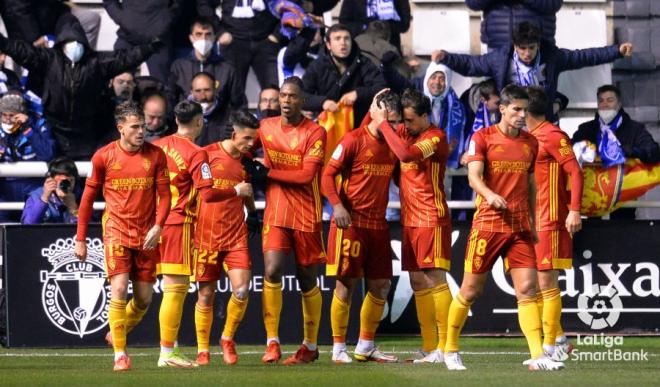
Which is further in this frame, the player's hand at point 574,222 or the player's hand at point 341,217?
the player's hand at point 341,217

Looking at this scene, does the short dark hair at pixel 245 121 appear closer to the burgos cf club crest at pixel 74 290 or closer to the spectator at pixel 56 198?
the spectator at pixel 56 198

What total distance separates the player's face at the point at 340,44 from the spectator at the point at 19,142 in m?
2.97

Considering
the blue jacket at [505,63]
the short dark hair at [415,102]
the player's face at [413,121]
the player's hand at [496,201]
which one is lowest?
the player's hand at [496,201]

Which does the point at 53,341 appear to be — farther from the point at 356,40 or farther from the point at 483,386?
the point at 483,386

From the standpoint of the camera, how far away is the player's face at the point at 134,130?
11.8 m

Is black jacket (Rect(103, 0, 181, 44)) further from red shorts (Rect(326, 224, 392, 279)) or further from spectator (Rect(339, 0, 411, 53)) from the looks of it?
red shorts (Rect(326, 224, 392, 279))

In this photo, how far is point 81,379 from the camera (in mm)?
10938

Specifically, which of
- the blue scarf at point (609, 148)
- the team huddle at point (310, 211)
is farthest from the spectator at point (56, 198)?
the blue scarf at point (609, 148)

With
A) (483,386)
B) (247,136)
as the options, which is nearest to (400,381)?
(483,386)

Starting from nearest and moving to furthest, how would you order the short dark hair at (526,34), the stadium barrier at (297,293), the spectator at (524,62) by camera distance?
the stadium barrier at (297,293) < the short dark hair at (526,34) < the spectator at (524,62)

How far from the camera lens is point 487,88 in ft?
50.1

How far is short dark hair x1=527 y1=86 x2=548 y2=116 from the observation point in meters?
12.5

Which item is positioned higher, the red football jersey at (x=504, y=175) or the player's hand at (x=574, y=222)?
the red football jersey at (x=504, y=175)

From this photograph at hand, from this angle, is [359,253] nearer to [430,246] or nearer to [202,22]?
[430,246]
